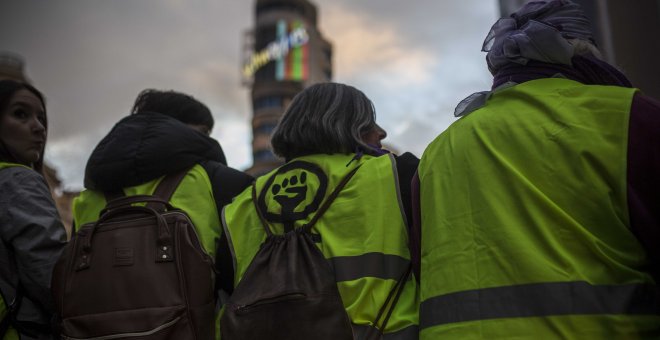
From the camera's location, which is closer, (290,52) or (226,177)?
(226,177)

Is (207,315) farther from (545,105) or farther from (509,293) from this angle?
(545,105)

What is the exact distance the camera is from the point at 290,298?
2.10 metres

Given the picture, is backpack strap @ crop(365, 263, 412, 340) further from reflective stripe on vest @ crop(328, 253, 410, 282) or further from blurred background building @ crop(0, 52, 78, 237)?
blurred background building @ crop(0, 52, 78, 237)

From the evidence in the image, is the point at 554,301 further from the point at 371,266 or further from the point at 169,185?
the point at 169,185

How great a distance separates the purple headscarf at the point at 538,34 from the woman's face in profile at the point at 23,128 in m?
2.37

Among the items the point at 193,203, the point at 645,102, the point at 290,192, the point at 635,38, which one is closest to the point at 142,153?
the point at 193,203

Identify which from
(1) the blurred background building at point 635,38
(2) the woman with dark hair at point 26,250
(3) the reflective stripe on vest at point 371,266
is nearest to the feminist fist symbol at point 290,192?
(3) the reflective stripe on vest at point 371,266

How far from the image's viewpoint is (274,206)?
8.05 ft

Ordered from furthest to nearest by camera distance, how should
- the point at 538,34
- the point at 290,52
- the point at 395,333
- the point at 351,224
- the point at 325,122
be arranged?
1. the point at 290,52
2. the point at 325,122
3. the point at 351,224
4. the point at 395,333
5. the point at 538,34

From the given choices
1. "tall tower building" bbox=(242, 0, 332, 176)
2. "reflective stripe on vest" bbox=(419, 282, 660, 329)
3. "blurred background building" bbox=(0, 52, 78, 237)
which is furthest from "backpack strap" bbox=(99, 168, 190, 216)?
"tall tower building" bbox=(242, 0, 332, 176)

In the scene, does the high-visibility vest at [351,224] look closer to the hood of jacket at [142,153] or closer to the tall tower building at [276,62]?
the hood of jacket at [142,153]

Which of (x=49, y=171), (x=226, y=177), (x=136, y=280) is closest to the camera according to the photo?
(x=136, y=280)

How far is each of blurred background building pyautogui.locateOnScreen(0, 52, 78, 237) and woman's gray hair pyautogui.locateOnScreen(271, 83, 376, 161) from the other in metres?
22.7

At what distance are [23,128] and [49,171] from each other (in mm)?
25071
